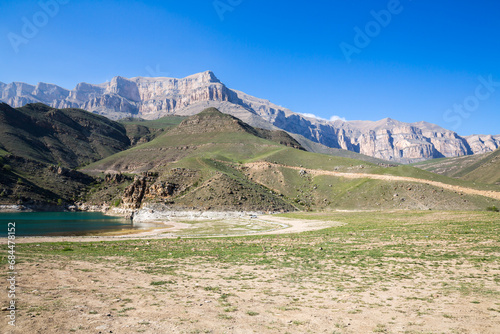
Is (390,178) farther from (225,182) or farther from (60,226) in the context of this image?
(60,226)

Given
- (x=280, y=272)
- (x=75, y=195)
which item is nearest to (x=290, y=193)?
(x=280, y=272)

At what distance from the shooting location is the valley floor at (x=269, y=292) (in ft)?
29.1

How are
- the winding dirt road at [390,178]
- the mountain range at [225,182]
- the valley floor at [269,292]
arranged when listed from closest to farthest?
the valley floor at [269,292] < the winding dirt road at [390,178] < the mountain range at [225,182]

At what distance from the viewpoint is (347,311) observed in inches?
401

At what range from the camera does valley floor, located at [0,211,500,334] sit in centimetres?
886

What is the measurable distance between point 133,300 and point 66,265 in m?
9.62

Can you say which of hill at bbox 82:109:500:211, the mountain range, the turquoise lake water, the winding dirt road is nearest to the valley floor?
the turquoise lake water

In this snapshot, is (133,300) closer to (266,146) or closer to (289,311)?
(289,311)

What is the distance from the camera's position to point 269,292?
12.6m

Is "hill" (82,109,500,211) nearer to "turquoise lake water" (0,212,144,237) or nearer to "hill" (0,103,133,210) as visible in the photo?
"hill" (0,103,133,210)

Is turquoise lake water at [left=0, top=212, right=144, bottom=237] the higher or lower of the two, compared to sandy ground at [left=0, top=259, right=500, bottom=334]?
lower

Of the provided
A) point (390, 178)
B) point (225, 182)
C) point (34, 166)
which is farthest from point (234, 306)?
point (34, 166)

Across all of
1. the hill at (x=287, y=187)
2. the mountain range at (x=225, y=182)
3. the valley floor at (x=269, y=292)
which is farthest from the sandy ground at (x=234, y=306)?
the mountain range at (x=225, y=182)

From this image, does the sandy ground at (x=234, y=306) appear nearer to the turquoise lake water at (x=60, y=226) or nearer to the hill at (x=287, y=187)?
the turquoise lake water at (x=60, y=226)
